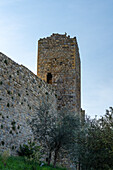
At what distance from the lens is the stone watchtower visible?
62.5 ft

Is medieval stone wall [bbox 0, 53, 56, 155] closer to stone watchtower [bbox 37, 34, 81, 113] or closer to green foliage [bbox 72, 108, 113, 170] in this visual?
green foliage [bbox 72, 108, 113, 170]

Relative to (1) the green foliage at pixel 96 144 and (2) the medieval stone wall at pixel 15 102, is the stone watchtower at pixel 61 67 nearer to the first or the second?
(2) the medieval stone wall at pixel 15 102

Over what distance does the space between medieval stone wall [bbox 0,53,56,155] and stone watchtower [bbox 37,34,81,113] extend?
12.2 ft

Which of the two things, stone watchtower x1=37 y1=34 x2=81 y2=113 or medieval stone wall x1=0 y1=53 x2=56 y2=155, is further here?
stone watchtower x1=37 y1=34 x2=81 y2=113

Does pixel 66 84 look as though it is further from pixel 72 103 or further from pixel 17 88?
pixel 17 88

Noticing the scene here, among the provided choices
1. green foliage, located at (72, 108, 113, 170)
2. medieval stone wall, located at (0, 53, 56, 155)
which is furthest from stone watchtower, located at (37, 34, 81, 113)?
green foliage, located at (72, 108, 113, 170)

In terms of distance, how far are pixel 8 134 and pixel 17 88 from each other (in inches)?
98.8

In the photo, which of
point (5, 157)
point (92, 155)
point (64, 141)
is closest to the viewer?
point (5, 157)

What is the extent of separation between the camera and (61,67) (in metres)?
19.7

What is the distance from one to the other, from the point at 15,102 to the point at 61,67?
24.2 ft

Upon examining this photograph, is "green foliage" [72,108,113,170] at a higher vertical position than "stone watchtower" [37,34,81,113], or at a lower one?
lower

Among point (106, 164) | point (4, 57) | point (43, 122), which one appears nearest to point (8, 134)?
point (43, 122)

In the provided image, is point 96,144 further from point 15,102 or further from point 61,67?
point 61,67

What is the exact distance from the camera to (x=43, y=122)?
39.4 ft
